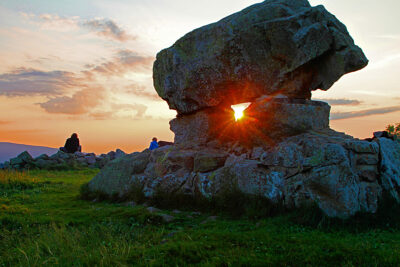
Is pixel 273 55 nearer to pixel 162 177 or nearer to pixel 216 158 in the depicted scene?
pixel 216 158

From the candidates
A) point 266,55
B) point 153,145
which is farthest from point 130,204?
point 153,145

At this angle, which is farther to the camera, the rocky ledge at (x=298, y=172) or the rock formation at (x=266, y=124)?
the rock formation at (x=266, y=124)

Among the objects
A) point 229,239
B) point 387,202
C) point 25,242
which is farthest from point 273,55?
point 25,242

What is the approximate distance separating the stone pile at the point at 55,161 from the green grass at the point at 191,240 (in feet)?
61.1

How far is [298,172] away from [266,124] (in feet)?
7.46

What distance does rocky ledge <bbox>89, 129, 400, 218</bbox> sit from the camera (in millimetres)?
8930

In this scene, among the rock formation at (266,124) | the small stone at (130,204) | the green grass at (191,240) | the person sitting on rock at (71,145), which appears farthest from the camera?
the person sitting on rock at (71,145)

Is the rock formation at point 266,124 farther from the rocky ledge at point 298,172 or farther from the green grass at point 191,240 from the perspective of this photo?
the green grass at point 191,240

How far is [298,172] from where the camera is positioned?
9570 mm

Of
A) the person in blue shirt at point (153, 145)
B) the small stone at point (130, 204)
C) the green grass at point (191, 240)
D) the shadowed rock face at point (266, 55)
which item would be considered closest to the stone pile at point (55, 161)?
the person in blue shirt at point (153, 145)

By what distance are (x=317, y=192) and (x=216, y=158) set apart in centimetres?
396

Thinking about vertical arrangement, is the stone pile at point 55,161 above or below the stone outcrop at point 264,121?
below

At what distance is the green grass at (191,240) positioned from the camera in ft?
20.6

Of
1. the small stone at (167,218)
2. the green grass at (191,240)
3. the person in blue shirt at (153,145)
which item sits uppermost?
the person in blue shirt at (153,145)
